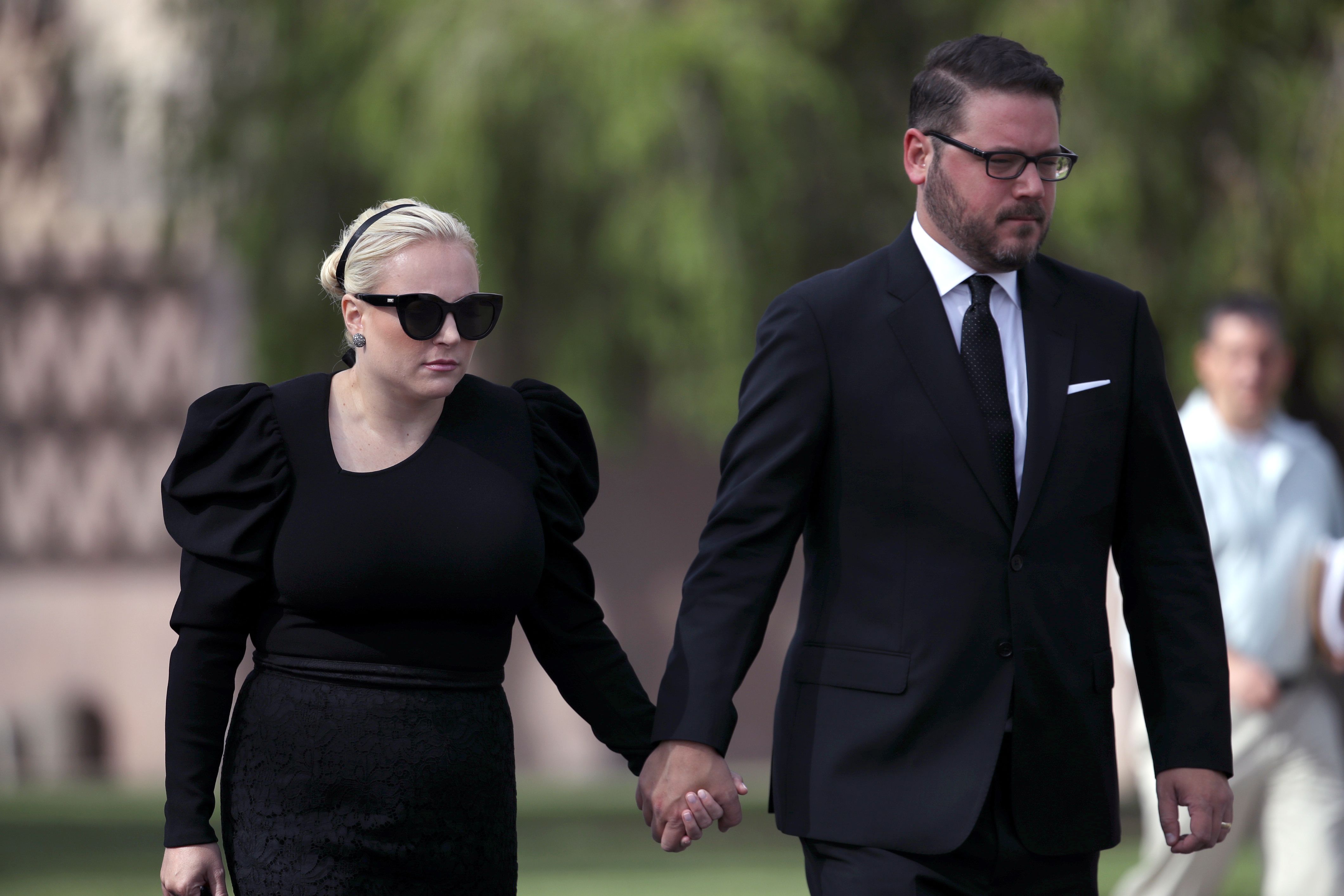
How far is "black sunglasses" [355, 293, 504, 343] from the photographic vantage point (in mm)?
4023

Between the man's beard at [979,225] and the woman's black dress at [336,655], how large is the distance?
1093 millimetres

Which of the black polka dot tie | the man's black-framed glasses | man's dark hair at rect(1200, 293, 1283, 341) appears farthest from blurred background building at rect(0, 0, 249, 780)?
the man's black-framed glasses

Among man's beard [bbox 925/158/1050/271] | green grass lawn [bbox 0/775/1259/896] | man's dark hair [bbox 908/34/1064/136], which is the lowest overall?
green grass lawn [bbox 0/775/1259/896]

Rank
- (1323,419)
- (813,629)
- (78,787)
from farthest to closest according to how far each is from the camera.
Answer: (78,787) → (1323,419) → (813,629)

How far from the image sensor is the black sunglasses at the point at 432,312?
4023 millimetres

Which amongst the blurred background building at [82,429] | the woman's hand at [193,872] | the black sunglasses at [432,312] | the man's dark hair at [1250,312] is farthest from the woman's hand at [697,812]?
the blurred background building at [82,429]

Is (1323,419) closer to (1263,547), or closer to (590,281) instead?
(590,281)

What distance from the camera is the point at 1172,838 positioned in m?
4.05

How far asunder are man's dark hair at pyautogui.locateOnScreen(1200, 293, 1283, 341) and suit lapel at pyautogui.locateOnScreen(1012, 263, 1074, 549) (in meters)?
2.90

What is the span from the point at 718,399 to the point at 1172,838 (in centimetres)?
790

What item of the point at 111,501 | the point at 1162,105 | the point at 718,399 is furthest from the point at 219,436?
the point at 111,501

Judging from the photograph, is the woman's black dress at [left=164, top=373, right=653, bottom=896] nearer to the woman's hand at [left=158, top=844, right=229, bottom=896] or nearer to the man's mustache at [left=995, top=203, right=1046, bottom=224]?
the woman's hand at [left=158, top=844, right=229, bottom=896]

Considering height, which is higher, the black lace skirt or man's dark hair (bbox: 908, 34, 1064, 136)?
man's dark hair (bbox: 908, 34, 1064, 136)

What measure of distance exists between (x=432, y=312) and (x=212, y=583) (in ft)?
2.34
